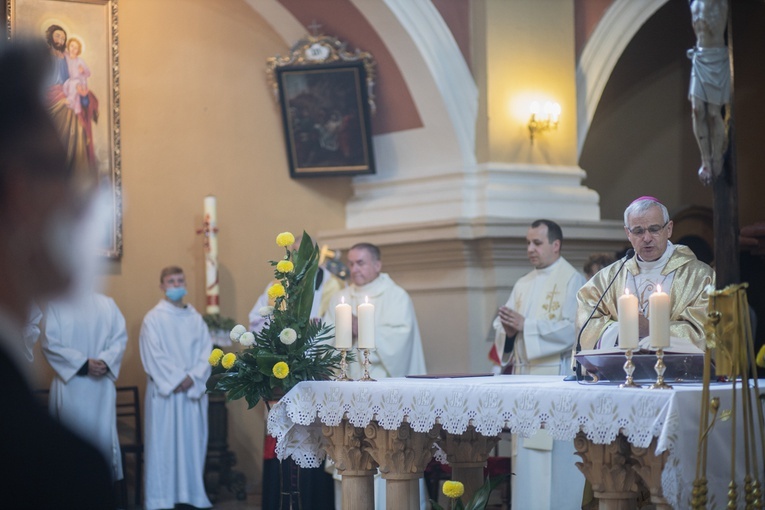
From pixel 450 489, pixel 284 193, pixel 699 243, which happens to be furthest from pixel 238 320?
pixel 450 489

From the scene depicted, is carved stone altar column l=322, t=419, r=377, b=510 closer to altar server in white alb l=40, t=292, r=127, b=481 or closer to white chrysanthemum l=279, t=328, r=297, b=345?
white chrysanthemum l=279, t=328, r=297, b=345

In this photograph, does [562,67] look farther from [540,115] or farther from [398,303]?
[398,303]

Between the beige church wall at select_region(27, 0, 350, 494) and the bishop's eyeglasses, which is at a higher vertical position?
the beige church wall at select_region(27, 0, 350, 494)

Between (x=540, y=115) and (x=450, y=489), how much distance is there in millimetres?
4810

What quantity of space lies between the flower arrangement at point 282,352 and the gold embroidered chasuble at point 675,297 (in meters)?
1.32

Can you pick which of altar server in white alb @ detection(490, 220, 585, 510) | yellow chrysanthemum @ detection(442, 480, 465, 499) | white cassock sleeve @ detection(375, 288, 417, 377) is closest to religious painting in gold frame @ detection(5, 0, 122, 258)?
white cassock sleeve @ detection(375, 288, 417, 377)

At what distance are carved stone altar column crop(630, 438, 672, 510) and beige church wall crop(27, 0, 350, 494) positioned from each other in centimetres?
601

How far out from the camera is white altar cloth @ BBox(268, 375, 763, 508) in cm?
402

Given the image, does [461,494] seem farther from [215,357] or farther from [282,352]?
[215,357]

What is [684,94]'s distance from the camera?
1138 cm

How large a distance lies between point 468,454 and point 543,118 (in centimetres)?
406

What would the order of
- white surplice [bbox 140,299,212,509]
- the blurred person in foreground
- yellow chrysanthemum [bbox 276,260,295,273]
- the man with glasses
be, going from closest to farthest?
the blurred person in foreground
the man with glasses
yellow chrysanthemum [bbox 276,260,295,273]
white surplice [bbox 140,299,212,509]

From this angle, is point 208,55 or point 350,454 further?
point 208,55

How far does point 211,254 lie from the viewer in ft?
30.8
